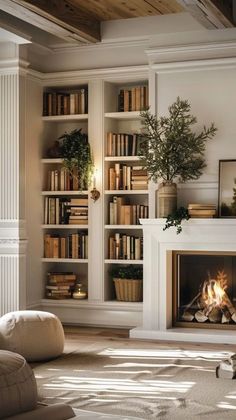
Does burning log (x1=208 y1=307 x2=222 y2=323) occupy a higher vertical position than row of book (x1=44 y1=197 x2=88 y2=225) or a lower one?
lower

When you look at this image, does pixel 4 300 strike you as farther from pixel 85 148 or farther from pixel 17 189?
pixel 85 148

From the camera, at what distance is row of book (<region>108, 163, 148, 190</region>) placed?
7251mm

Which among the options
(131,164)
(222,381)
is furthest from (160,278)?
(222,381)

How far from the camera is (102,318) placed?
24.1ft

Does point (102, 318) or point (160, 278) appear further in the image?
point (102, 318)

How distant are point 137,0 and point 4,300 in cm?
301

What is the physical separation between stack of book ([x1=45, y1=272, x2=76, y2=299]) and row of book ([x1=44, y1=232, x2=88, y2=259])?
209mm

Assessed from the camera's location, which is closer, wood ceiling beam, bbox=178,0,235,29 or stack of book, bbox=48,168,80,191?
wood ceiling beam, bbox=178,0,235,29

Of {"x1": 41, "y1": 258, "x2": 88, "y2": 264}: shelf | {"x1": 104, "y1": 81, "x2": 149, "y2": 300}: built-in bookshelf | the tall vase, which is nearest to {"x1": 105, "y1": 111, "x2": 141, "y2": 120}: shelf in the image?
{"x1": 104, "y1": 81, "x2": 149, "y2": 300}: built-in bookshelf

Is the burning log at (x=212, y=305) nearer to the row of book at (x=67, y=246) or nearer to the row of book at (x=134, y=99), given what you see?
the row of book at (x=67, y=246)

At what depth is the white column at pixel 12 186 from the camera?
6918 millimetres

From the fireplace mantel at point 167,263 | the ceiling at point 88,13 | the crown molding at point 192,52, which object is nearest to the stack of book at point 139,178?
the fireplace mantel at point 167,263

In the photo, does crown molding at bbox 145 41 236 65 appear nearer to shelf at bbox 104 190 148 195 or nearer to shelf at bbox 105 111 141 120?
shelf at bbox 105 111 141 120

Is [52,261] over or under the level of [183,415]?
over
